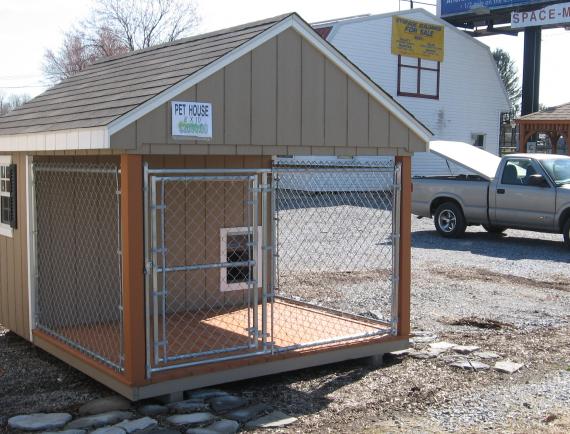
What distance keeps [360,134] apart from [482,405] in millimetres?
2498

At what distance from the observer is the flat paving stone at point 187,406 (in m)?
5.53

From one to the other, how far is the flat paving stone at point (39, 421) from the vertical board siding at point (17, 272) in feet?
6.80

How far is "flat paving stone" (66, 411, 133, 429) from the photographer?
5145 millimetres

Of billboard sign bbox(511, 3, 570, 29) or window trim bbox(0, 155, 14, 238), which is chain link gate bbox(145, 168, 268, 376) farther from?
billboard sign bbox(511, 3, 570, 29)

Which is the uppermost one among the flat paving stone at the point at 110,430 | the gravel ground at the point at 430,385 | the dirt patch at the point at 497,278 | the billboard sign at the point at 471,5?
the billboard sign at the point at 471,5

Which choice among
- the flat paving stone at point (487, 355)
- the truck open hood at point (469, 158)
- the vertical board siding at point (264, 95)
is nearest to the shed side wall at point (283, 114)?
the vertical board siding at point (264, 95)

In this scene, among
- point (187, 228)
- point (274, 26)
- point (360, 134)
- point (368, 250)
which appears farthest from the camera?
point (368, 250)

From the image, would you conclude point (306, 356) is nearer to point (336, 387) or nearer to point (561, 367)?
point (336, 387)

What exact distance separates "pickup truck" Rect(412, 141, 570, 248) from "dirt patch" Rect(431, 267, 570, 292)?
281 centimetres

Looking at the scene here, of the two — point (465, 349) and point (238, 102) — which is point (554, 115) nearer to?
point (465, 349)

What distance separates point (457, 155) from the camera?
16.7m

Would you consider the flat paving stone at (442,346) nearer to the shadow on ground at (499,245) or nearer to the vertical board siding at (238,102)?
the vertical board siding at (238,102)

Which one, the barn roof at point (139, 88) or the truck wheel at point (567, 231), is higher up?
the barn roof at point (139, 88)

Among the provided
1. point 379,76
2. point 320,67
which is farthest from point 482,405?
point 379,76
